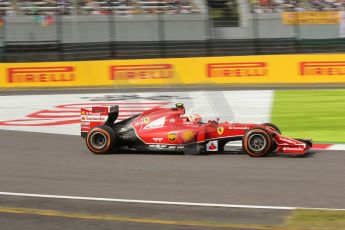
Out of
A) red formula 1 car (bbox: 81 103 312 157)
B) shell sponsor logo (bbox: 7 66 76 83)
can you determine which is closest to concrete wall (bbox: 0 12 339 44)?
shell sponsor logo (bbox: 7 66 76 83)

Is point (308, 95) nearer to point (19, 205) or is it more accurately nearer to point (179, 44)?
point (179, 44)

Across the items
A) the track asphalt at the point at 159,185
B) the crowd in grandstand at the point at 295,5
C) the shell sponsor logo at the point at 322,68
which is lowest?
the track asphalt at the point at 159,185

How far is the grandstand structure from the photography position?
1032 inches

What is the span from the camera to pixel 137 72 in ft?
82.2

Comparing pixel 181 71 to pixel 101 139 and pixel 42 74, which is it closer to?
pixel 42 74

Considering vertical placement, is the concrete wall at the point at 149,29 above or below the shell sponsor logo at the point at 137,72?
above

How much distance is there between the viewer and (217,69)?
24531mm

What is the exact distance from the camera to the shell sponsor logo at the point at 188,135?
11.0 meters

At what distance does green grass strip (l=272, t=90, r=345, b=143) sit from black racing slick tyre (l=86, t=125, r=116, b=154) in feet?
13.9

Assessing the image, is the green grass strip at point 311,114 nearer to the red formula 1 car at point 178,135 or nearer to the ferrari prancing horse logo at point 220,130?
the red formula 1 car at point 178,135

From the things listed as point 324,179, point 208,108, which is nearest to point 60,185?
point 324,179

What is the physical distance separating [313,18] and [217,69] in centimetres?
506

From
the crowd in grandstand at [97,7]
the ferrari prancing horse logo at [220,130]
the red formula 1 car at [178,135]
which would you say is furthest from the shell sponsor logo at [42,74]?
the ferrari prancing horse logo at [220,130]

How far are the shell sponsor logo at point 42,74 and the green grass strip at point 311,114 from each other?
26.1 feet
